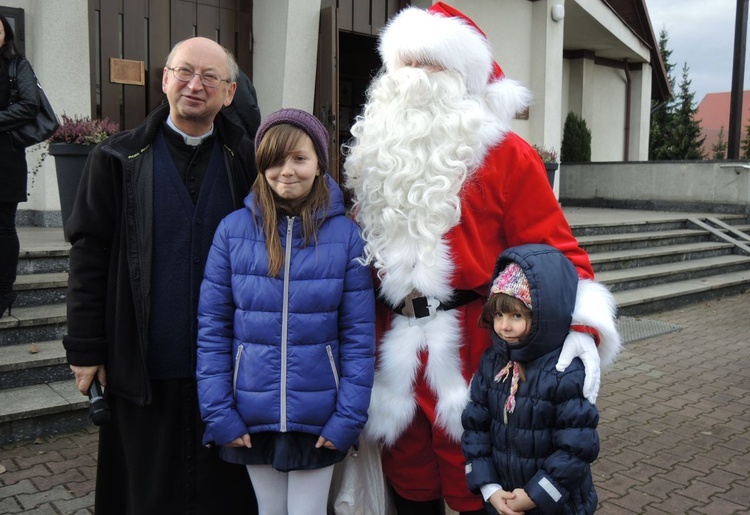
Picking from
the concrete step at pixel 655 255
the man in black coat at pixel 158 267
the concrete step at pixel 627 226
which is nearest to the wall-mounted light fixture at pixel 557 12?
the concrete step at pixel 627 226

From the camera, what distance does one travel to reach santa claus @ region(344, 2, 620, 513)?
2.16 metres

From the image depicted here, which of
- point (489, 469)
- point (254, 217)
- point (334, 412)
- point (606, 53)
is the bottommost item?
point (489, 469)

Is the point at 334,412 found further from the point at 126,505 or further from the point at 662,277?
the point at 662,277

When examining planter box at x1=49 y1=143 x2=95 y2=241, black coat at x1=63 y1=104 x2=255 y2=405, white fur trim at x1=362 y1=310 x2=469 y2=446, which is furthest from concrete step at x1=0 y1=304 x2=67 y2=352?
white fur trim at x1=362 y1=310 x2=469 y2=446

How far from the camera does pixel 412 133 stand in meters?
2.20

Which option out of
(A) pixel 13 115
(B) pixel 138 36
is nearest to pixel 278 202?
(A) pixel 13 115

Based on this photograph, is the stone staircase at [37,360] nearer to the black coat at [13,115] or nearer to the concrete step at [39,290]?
the concrete step at [39,290]

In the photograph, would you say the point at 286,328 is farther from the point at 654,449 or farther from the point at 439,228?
the point at 654,449

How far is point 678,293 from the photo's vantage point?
26.0 feet

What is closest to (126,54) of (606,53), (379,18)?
(379,18)

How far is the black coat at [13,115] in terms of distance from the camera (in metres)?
4.04

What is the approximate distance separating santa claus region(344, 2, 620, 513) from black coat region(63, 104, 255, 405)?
0.71 metres

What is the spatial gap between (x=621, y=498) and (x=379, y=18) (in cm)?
664

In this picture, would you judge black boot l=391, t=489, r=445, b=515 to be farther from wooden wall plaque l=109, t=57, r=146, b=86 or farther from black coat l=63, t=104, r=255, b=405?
wooden wall plaque l=109, t=57, r=146, b=86
